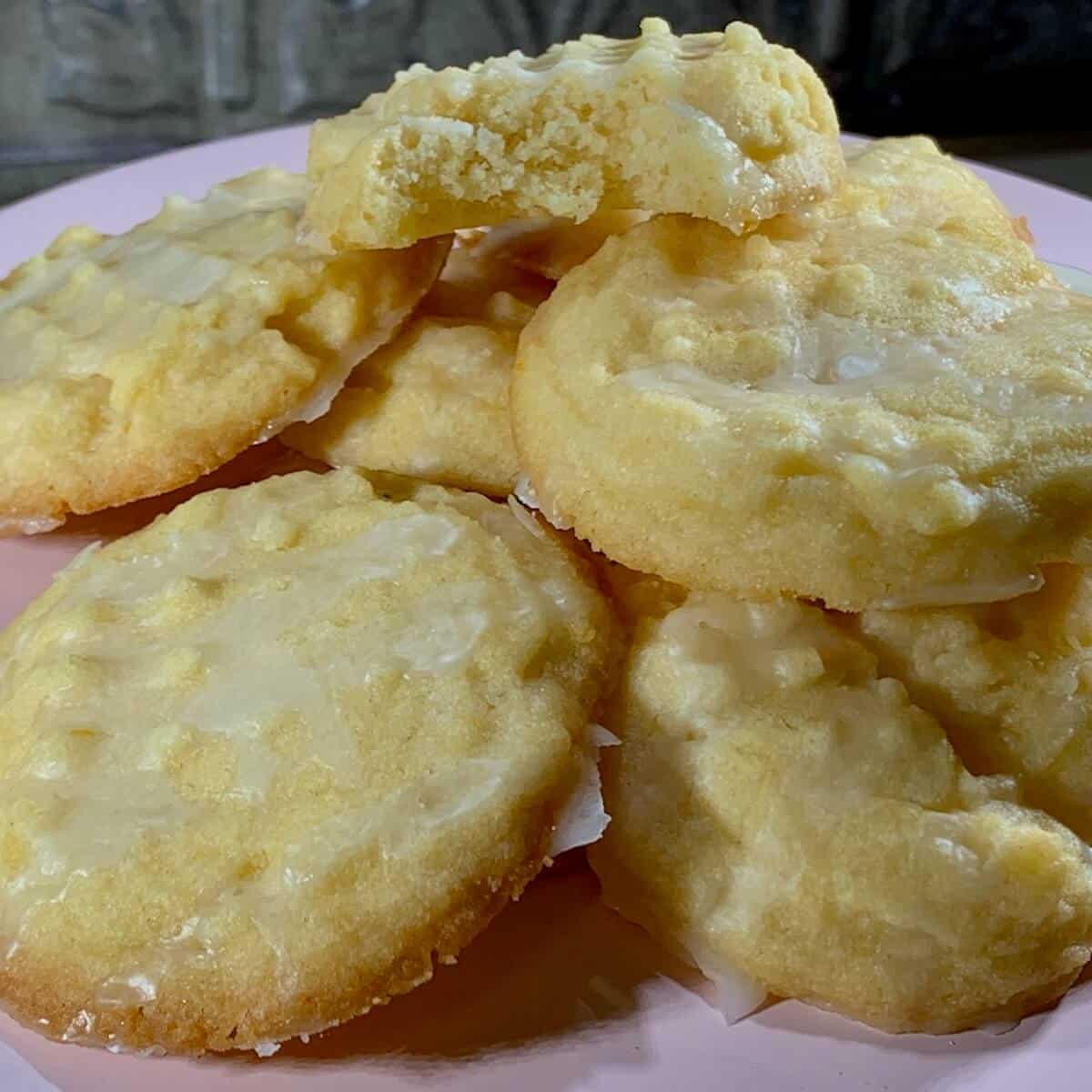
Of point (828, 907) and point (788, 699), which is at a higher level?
point (788, 699)

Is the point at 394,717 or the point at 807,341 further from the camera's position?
the point at 807,341

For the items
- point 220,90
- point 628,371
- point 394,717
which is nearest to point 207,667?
point 394,717

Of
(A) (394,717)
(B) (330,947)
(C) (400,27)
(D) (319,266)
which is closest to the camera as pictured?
(B) (330,947)

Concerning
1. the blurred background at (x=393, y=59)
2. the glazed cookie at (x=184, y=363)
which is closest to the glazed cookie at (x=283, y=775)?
the glazed cookie at (x=184, y=363)

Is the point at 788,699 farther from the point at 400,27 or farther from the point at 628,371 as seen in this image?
the point at 400,27

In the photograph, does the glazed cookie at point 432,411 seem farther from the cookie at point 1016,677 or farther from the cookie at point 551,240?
the cookie at point 1016,677

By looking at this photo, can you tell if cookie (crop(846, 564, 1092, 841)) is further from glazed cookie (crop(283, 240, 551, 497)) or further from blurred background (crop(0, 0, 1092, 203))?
blurred background (crop(0, 0, 1092, 203))

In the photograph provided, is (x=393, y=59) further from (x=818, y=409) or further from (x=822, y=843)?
(x=822, y=843)
